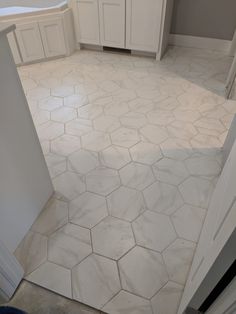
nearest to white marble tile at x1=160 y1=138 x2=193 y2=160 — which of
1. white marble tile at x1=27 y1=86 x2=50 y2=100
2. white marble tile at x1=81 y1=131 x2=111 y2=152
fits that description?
white marble tile at x1=81 y1=131 x2=111 y2=152

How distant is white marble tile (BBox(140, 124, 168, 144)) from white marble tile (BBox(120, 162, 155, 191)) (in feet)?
1.12

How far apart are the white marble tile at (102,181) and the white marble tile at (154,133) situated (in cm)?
50

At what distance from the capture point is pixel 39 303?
3.67 ft

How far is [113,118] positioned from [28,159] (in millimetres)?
1153

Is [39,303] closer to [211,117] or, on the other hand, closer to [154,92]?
[211,117]

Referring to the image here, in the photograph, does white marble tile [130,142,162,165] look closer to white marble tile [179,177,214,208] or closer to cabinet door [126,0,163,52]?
white marble tile [179,177,214,208]

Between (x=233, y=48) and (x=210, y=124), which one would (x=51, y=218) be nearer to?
(x=210, y=124)

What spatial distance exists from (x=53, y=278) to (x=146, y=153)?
111 centimetres

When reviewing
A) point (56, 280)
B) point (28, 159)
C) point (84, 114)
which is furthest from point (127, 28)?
point (56, 280)

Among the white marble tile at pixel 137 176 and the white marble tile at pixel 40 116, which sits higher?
the white marble tile at pixel 40 116

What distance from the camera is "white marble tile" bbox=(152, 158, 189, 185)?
1.69 m

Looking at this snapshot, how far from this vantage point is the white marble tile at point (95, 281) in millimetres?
1138

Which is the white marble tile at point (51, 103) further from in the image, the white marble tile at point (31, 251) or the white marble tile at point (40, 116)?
the white marble tile at point (31, 251)

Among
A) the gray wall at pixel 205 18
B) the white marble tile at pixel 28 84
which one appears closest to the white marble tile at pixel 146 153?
the white marble tile at pixel 28 84
